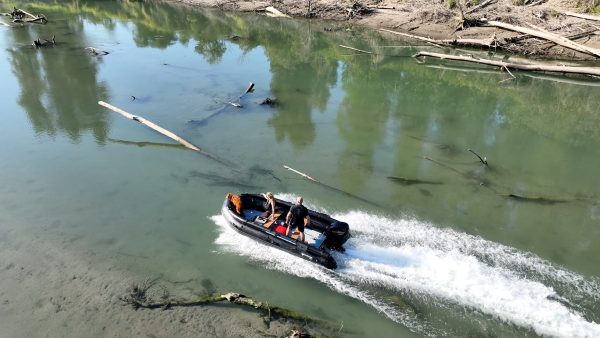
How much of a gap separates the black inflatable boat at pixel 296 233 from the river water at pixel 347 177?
0.37 m

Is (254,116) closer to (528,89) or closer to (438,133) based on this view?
(438,133)

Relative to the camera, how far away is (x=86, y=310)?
11.2m

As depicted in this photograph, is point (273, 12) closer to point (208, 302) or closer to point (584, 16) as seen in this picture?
point (584, 16)

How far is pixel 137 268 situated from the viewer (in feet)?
41.4

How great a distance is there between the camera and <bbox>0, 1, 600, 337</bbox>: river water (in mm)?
11445

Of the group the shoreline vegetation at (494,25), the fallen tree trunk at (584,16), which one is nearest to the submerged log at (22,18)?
the shoreline vegetation at (494,25)

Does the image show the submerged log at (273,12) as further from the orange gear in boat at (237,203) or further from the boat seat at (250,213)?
the orange gear in boat at (237,203)

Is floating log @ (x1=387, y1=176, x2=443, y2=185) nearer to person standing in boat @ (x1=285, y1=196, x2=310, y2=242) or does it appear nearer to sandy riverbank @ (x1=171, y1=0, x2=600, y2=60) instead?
person standing in boat @ (x1=285, y1=196, x2=310, y2=242)

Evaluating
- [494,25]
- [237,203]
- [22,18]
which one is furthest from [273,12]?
[237,203]

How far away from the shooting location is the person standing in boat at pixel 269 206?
13.4m

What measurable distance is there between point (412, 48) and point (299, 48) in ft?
29.8

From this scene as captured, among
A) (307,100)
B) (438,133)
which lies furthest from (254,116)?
(438,133)

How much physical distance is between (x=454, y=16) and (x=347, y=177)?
2767cm

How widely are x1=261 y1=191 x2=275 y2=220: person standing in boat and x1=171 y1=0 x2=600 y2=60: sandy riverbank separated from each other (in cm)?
2712
